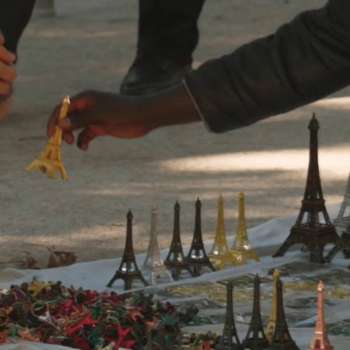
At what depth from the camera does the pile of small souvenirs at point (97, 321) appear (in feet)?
9.21

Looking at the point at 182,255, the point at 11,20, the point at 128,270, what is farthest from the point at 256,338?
the point at 11,20

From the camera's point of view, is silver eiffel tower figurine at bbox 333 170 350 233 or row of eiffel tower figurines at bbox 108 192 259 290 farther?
silver eiffel tower figurine at bbox 333 170 350 233

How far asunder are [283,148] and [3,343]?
122 inches

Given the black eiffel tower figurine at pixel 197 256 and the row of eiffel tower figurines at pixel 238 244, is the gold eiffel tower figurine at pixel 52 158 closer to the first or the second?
the row of eiffel tower figurines at pixel 238 244

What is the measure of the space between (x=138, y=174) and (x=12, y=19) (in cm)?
110

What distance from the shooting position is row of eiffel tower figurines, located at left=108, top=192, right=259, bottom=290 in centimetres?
355

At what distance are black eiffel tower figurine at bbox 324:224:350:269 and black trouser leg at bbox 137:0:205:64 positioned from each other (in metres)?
2.62

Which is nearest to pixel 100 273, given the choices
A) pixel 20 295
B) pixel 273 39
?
pixel 20 295

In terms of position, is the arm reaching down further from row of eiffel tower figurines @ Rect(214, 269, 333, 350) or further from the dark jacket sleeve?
row of eiffel tower figurines @ Rect(214, 269, 333, 350)

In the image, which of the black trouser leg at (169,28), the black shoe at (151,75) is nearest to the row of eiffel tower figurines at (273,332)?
the black shoe at (151,75)

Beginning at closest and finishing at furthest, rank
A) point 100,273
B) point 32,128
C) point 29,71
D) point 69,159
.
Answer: point 100,273 → point 69,159 → point 32,128 → point 29,71

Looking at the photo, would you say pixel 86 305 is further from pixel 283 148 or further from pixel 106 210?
pixel 283 148

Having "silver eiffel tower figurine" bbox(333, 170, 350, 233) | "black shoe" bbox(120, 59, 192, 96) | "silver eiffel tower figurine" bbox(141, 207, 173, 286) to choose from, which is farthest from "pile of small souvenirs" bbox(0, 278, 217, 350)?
"black shoe" bbox(120, 59, 192, 96)

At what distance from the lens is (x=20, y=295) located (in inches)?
124
